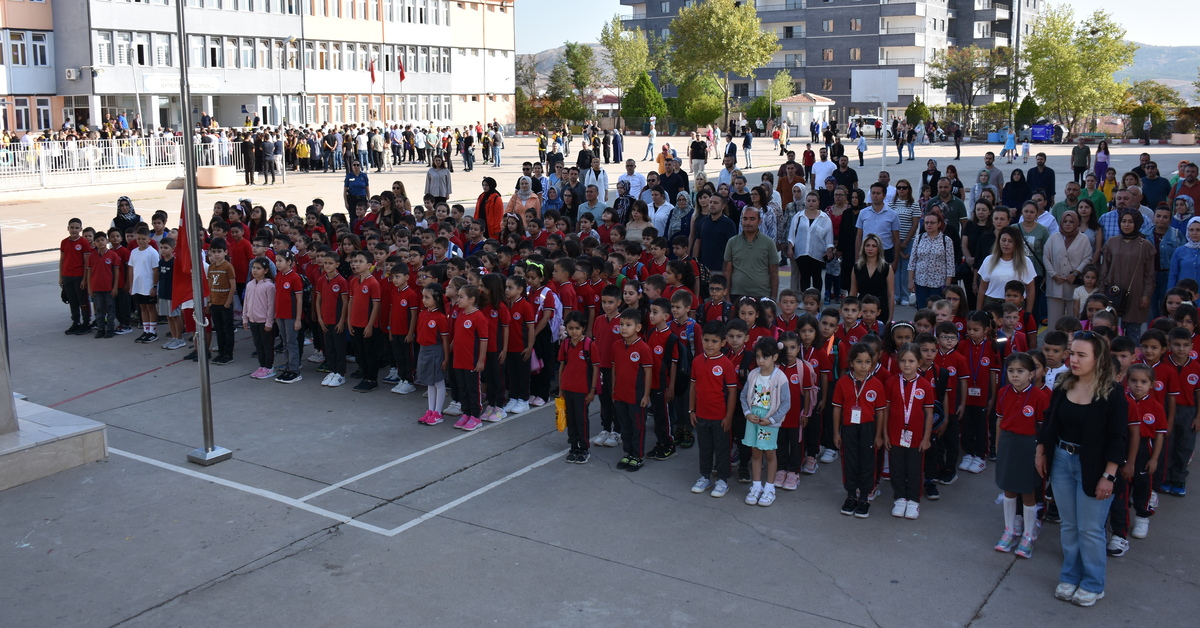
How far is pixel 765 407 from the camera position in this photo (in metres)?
7.56

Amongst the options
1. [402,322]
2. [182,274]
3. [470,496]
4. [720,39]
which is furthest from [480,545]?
[720,39]

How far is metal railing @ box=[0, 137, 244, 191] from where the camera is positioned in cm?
3130

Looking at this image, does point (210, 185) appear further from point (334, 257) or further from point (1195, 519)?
point (1195, 519)

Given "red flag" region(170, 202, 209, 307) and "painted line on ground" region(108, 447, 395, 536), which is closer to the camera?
"painted line on ground" region(108, 447, 395, 536)

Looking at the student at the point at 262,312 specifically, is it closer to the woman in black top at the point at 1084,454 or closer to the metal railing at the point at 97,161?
the woman in black top at the point at 1084,454

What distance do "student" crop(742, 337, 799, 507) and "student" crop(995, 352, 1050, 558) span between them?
5.17ft

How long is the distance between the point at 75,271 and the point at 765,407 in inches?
407

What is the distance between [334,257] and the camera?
1092 centimetres

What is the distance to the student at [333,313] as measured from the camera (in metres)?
10.9

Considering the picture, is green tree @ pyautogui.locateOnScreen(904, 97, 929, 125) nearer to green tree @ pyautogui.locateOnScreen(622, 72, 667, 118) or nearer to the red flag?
green tree @ pyautogui.locateOnScreen(622, 72, 667, 118)

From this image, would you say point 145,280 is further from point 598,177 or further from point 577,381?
point 598,177

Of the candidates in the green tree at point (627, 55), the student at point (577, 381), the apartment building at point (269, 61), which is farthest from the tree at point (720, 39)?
the student at point (577, 381)

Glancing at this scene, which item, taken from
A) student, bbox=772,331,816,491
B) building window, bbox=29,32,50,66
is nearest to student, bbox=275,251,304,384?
student, bbox=772,331,816,491

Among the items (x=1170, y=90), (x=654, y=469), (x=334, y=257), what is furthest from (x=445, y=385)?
(x=1170, y=90)
